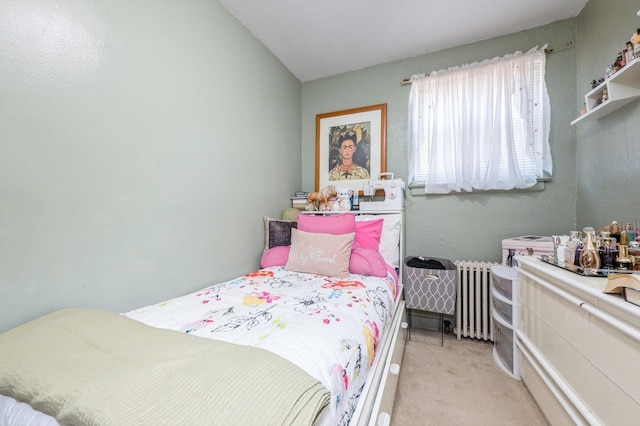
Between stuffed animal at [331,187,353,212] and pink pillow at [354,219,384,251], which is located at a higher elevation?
stuffed animal at [331,187,353,212]

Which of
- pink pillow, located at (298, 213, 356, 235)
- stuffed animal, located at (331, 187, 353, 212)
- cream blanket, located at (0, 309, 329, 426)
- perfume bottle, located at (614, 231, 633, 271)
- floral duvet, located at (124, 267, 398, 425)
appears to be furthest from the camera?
stuffed animal, located at (331, 187, 353, 212)

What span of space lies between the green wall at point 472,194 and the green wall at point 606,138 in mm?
79

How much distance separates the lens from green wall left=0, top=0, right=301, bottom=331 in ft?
2.99

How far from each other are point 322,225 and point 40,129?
1.58m

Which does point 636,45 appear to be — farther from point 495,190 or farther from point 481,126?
point 495,190

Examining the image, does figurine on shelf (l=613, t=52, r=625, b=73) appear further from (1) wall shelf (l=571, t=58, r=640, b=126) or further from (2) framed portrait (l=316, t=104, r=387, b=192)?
(2) framed portrait (l=316, t=104, r=387, b=192)

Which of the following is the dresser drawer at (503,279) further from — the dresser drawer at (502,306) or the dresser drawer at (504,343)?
the dresser drawer at (504,343)

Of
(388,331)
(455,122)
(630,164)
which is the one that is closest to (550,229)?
(630,164)

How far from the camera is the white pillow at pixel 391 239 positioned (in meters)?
2.09

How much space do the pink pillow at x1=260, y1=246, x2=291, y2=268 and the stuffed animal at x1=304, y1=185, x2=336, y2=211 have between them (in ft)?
1.95

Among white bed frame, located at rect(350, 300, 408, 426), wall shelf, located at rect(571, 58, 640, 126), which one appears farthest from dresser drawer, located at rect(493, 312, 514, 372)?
wall shelf, located at rect(571, 58, 640, 126)

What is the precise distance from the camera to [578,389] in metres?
0.99

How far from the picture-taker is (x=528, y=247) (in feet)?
5.80

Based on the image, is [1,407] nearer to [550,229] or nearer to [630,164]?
[630,164]
